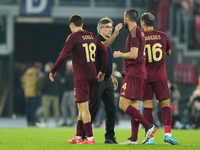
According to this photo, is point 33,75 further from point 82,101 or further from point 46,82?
point 82,101

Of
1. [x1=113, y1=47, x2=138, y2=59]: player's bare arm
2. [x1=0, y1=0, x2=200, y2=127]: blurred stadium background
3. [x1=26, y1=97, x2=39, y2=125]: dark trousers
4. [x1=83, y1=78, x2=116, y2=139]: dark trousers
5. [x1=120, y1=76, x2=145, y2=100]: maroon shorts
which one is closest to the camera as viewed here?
[x1=113, y1=47, x2=138, y2=59]: player's bare arm

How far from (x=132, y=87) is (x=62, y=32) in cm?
1757

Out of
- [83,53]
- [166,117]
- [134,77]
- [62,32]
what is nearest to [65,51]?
[83,53]

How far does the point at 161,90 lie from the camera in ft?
26.4

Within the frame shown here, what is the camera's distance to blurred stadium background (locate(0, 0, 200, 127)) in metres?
18.1

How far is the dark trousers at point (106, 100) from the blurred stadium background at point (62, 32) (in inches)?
365

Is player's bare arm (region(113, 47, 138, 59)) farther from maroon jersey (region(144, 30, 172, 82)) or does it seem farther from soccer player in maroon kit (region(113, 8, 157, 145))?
maroon jersey (region(144, 30, 172, 82))

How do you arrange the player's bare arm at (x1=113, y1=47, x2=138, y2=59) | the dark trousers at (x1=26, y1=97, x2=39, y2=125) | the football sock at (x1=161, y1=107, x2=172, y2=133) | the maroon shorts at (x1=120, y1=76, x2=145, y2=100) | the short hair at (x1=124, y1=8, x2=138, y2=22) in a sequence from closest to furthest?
the player's bare arm at (x1=113, y1=47, x2=138, y2=59) < the maroon shorts at (x1=120, y1=76, x2=145, y2=100) < the short hair at (x1=124, y1=8, x2=138, y2=22) < the football sock at (x1=161, y1=107, x2=172, y2=133) < the dark trousers at (x1=26, y1=97, x2=39, y2=125)

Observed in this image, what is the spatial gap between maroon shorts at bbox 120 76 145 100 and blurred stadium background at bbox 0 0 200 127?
9.72 metres

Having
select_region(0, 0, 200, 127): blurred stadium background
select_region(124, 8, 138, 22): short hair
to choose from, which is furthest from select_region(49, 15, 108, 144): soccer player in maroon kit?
select_region(0, 0, 200, 127): blurred stadium background

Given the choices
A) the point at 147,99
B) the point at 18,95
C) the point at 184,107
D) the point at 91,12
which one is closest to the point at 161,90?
the point at 147,99

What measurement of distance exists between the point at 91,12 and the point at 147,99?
45.1 ft

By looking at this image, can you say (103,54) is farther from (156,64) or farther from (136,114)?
(136,114)

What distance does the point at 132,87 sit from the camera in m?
7.65
